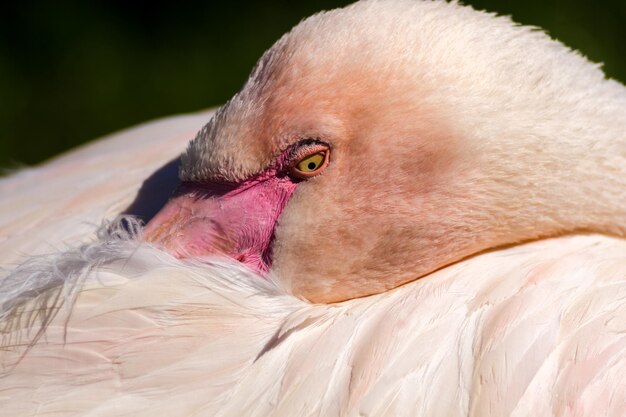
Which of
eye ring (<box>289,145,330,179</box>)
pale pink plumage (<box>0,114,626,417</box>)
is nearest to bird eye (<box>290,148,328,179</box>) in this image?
eye ring (<box>289,145,330,179</box>)

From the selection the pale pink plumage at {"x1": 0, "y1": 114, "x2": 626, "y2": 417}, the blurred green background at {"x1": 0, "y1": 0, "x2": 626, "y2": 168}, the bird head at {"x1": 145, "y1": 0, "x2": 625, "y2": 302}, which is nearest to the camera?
the pale pink plumage at {"x1": 0, "y1": 114, "x2": 626, "y2": 417}

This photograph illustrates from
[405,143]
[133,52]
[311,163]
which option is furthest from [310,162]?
[133,52]

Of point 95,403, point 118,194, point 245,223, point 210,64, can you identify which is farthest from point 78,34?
point 95,403

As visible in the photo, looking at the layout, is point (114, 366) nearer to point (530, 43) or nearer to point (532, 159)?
point (532, 159)

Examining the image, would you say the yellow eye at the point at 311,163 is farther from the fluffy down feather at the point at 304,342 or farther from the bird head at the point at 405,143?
the fluffy down feather at the point at 304,342

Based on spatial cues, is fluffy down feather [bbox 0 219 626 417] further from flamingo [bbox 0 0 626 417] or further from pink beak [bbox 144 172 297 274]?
pink beak [bbox 144 172 297 274]

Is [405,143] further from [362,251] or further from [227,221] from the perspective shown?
[227,221]

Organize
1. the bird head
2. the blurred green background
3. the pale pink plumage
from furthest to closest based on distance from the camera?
the blurred green background → the bird head → the pale pink plumage
